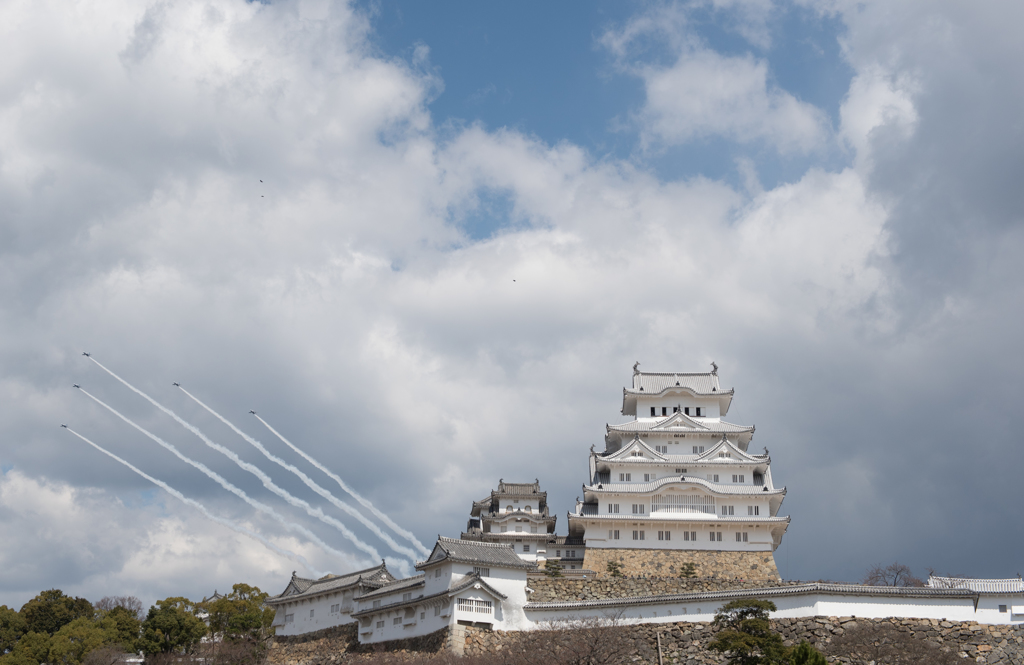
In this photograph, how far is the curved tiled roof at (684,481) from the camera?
52344 millimetres

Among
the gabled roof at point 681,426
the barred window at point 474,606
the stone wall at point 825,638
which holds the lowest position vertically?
the stone wall at point 825,638

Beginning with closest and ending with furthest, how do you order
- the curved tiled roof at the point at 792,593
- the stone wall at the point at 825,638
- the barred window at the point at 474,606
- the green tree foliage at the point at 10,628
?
the stone wall at the point at 825,638
the curved tiled roof at the point at 792,593
the barred window at the point at 474,606
the green tree foliage at the point at 10,628

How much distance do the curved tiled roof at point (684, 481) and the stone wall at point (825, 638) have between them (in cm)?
1234

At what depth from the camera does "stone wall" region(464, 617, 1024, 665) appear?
37.2m

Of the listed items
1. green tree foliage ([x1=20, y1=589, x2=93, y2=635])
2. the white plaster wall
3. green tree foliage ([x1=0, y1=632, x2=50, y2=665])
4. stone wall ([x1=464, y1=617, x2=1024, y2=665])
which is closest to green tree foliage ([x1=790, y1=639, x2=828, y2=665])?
stone wall ([x1=464, y1=617, x2=1024, y2=665])

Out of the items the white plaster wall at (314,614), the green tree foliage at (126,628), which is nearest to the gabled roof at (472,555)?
the white plaster wall at (314,614)

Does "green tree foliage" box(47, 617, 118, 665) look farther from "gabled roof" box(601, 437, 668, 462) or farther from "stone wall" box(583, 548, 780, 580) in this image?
"gabled roof" box(601, 437, 668, 462)

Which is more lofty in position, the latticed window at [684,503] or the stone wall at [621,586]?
the latticed window at [684,503]

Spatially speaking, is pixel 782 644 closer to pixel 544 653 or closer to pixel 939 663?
pixel 939 663

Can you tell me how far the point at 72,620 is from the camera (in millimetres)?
67750

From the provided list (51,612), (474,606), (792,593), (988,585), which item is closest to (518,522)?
(474,606)

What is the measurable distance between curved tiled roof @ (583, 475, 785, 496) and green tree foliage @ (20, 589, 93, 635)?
136ft

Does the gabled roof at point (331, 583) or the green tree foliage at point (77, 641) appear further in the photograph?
the green tree foliage at point (77, 641)

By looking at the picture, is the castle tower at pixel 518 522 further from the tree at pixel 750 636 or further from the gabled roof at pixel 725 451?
the tree at pixel 750 636
